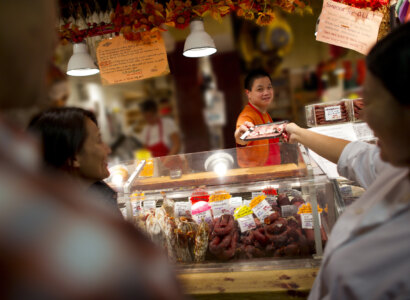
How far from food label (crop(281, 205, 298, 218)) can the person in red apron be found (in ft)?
5.37

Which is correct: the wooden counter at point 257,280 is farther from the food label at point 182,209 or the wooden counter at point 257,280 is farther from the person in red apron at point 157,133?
the person in red apron at point 157,133

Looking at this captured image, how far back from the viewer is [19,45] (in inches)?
12.9

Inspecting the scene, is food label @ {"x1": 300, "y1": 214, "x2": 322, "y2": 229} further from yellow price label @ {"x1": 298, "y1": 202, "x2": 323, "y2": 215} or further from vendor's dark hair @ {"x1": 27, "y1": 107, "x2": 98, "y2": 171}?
vendor's dark hair @ {"x1": 27, "y1": 107, "x2": 98, "y2": 171}

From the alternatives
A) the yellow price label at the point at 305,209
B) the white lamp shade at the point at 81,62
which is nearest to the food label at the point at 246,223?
the yellow price label at the point at 305,209

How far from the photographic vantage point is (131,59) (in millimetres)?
2299

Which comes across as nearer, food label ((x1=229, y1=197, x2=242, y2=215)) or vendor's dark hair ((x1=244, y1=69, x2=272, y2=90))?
food label ((x1=229, y1=197, x2=242, y2=215))

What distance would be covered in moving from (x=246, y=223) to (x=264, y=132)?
1.84 feet

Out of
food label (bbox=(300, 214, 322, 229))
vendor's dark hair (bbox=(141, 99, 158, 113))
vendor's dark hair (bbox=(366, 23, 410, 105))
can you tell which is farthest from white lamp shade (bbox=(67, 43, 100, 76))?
vendor's dark hair (bbox=(366, 23, 410, 105))

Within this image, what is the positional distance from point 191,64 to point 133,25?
60cm

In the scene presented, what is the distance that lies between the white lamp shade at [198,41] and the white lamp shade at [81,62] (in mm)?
774

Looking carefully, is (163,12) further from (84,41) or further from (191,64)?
(84,41)

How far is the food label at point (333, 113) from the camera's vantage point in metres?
2.33

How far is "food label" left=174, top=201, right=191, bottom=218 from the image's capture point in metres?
1.77

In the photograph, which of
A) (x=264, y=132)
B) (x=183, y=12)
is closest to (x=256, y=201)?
(x=264, y=132)
